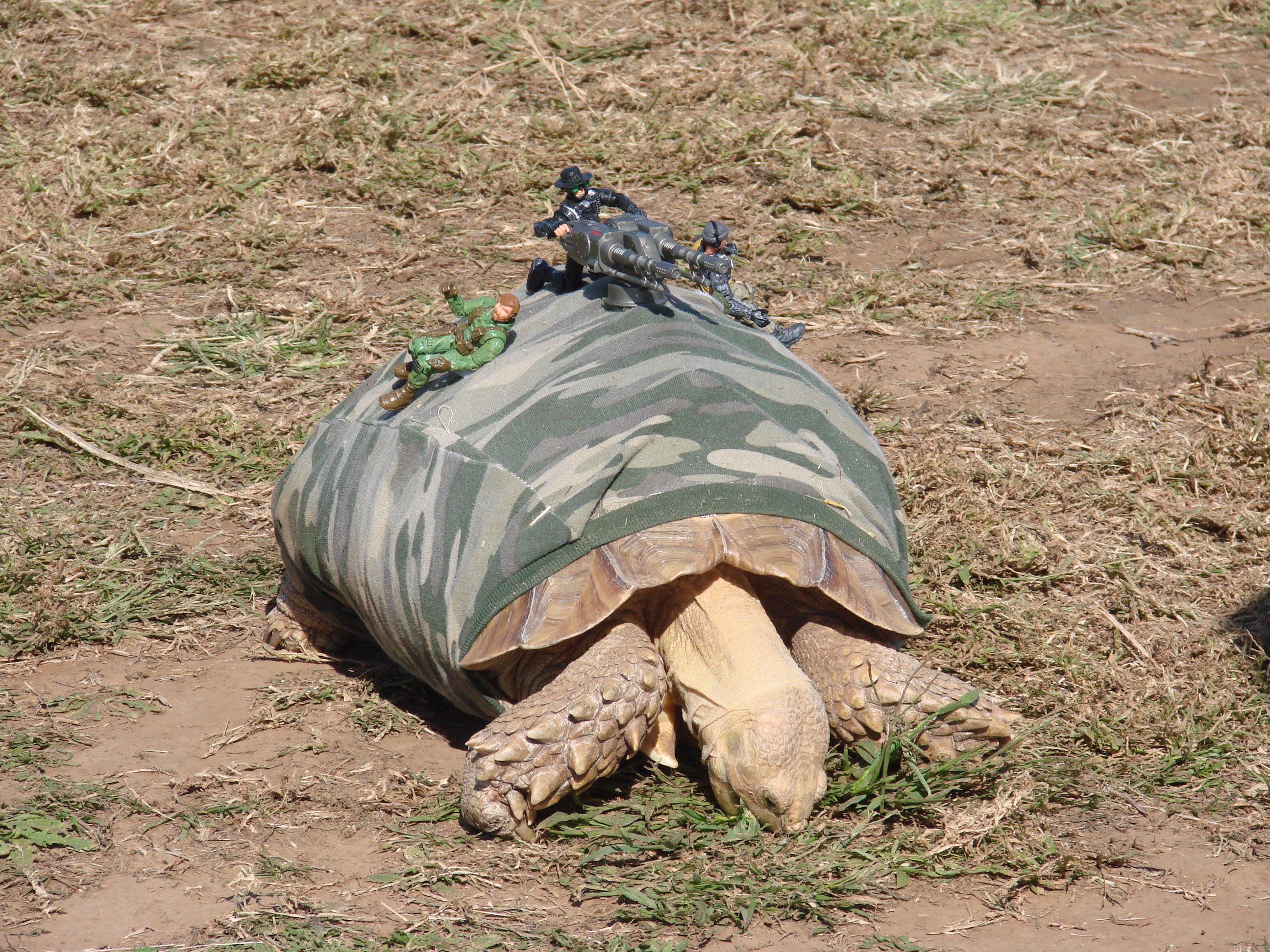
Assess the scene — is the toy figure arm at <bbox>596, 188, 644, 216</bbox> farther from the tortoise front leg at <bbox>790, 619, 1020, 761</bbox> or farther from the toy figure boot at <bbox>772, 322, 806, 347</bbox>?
the tortoise front leg at <bbox>790, 619, 1020, 761</bbox>

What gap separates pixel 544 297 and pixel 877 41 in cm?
450

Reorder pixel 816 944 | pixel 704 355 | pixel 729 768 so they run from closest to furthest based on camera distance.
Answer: pixel 816 944
pixel 729 768
pixel 704 355

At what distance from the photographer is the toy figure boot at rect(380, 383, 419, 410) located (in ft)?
10.1

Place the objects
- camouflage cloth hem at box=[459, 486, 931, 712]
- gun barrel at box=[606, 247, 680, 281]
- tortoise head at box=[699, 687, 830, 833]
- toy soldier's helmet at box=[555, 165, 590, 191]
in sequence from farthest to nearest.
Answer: toy soldier's helmet at box=[555, 165, 590, 191], gun barrel at box=[606, 247, 680, 281], camouflage cloth hem at box=[459, 486, 931, 712], tortoise head at box=[699, 687, 830, 833]

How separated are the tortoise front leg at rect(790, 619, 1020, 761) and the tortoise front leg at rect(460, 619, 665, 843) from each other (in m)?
0.36

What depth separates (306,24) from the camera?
23.4ft

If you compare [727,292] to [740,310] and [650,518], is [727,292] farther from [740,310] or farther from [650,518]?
[650,518]

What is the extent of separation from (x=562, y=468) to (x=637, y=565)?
0.86 feet

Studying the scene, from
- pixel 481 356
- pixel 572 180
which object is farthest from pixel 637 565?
pixel 572 180

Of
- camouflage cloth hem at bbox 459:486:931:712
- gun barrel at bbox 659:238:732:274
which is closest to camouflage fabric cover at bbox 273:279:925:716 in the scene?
camouflage cloth hem at bbox 459:486:931:712

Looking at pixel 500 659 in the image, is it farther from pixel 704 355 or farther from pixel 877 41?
pixel 877 41

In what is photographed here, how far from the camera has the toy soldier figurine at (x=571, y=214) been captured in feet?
10.9

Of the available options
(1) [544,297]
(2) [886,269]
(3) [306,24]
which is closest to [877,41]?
(2) [886,269]

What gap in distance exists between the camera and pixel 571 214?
335cm
